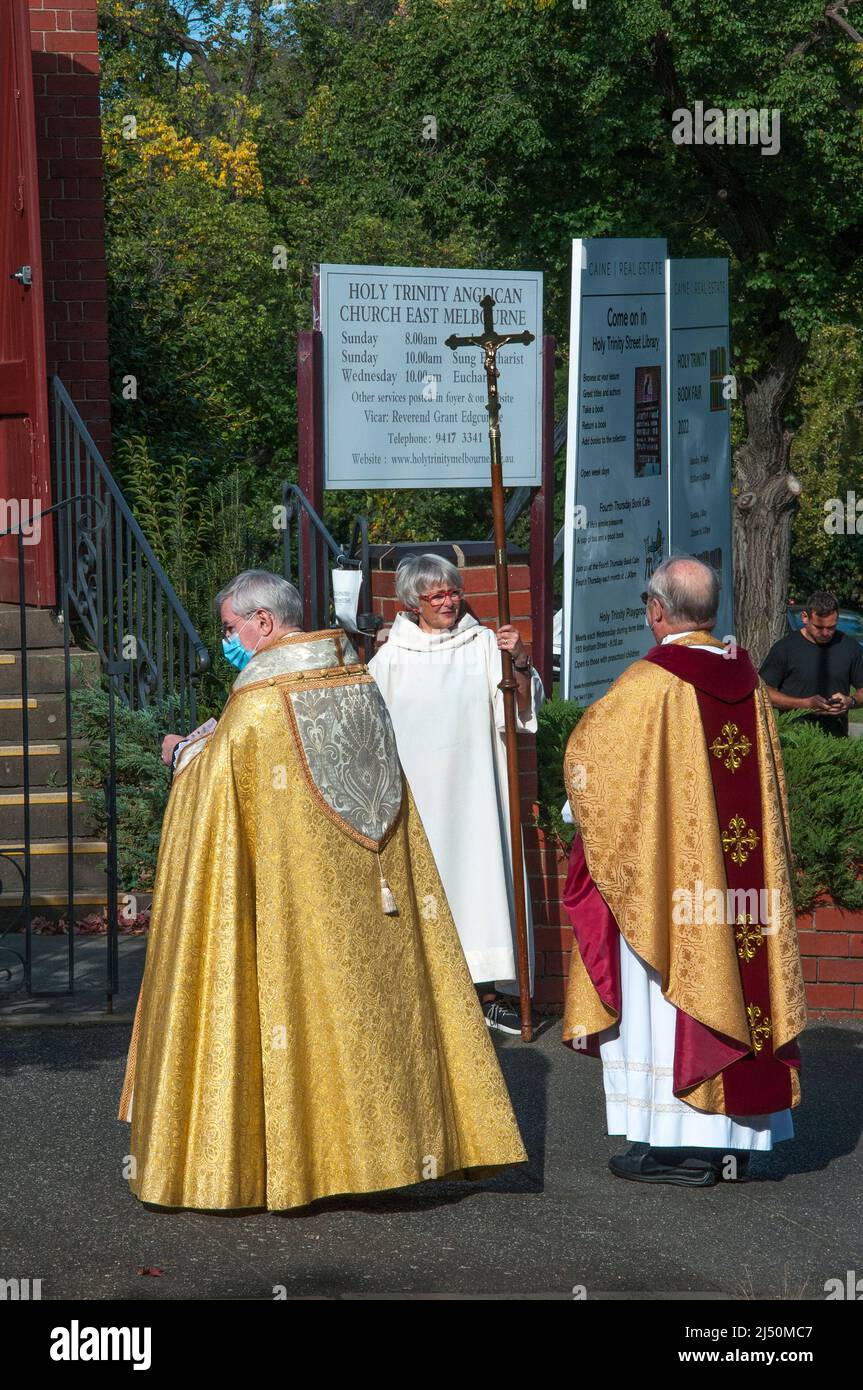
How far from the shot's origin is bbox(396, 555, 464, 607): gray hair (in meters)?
6.79

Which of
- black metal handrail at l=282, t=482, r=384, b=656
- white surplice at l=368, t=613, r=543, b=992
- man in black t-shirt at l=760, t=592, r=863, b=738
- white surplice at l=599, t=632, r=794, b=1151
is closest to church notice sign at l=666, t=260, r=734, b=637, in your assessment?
man in black t-shirt at l=760, t=592, r=863, b=738

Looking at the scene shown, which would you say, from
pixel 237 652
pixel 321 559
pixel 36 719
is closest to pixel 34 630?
pixel 36 719

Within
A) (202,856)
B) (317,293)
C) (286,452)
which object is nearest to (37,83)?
(317,293)

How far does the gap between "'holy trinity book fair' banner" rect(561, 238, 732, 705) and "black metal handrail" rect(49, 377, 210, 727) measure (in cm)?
186

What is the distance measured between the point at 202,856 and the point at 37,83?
8035mm

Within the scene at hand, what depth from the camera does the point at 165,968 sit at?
500 cm

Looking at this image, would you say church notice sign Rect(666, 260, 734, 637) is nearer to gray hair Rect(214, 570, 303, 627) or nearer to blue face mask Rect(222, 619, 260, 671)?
blue face mask Rect(222, 619, 260, 671)

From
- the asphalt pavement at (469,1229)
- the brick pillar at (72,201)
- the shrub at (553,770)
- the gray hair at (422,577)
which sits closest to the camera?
the asphalt pavement at (469,1229)

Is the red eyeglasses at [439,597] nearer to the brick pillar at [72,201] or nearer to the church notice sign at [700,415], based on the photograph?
the church notice sign at [700,415]

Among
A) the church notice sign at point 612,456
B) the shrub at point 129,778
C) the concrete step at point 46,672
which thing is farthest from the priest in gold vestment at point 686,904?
the concrete step at point 46,672

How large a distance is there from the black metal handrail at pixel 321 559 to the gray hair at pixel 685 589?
2.50 meters

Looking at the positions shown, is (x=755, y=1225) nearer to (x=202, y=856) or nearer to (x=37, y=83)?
(x=202, y=856)

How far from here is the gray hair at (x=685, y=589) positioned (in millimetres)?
5348

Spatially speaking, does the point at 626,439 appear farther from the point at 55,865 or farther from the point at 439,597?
the point at 55,865
